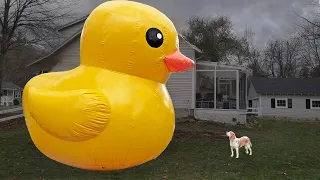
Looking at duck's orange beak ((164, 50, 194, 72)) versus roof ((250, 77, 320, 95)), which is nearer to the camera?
duck's orange beak ((164, 50, 194, 72))

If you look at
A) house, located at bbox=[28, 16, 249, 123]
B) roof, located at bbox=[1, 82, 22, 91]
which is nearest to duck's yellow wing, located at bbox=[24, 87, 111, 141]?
house, located at bbox=[28, 16, 249, 123]

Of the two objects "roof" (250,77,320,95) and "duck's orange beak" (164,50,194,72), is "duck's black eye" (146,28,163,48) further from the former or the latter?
"roof" (250,77,320,95)

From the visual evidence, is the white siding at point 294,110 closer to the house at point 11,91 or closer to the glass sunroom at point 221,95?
the glass sunroom at point 221,95

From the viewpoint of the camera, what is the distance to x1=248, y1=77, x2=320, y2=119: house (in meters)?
34.5

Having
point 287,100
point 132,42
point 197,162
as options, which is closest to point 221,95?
point 197,162

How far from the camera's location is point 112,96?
11.6 ft

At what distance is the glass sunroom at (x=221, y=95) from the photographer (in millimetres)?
19828

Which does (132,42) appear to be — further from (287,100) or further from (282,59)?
(282,59)

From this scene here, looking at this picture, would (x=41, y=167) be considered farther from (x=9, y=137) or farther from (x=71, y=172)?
(x=9, y=137)

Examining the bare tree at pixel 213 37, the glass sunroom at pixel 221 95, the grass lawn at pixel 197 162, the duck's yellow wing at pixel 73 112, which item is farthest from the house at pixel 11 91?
the duck's yellow wing at pixel 73 112

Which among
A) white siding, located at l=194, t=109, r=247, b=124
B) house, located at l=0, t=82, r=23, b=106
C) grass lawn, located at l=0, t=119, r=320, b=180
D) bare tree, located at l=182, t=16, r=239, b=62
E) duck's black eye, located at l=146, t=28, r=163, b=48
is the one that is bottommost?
grass lawn, located at l=0, t=119, r=320, b=180

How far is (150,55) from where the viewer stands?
3832 mm

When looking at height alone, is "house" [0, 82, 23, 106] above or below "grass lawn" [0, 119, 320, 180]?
above

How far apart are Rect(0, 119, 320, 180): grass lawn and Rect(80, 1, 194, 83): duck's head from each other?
6.78m
